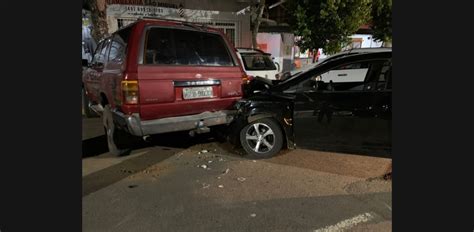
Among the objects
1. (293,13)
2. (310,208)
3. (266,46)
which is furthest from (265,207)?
(266,46)

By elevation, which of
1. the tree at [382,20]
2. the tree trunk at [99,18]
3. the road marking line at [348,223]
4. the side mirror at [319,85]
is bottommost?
→ the road marking line at [348,223]

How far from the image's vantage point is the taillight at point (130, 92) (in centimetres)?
441

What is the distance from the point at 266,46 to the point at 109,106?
1139 cm

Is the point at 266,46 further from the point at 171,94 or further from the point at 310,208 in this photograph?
the point at 310,208

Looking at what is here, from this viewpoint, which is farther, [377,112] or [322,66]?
[322,66]

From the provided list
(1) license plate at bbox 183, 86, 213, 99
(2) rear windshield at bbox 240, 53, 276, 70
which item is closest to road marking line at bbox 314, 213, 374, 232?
(1) license plate at bbox 183, 86, 213, 99

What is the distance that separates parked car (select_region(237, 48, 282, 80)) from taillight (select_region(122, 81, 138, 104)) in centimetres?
542

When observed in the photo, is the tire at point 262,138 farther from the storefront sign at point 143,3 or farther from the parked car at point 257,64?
the storefront sign at point 143,3

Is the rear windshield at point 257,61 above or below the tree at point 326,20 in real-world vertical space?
below

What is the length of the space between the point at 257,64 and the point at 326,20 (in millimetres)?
3222

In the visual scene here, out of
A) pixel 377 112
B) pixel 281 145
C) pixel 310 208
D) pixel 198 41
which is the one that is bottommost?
pixel 310 208

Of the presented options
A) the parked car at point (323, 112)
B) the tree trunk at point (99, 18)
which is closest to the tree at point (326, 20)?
the tree trunk at point (99, 18)

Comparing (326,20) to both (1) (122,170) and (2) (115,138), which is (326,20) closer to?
(2) (115,138)

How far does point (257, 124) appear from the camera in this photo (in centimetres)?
532
